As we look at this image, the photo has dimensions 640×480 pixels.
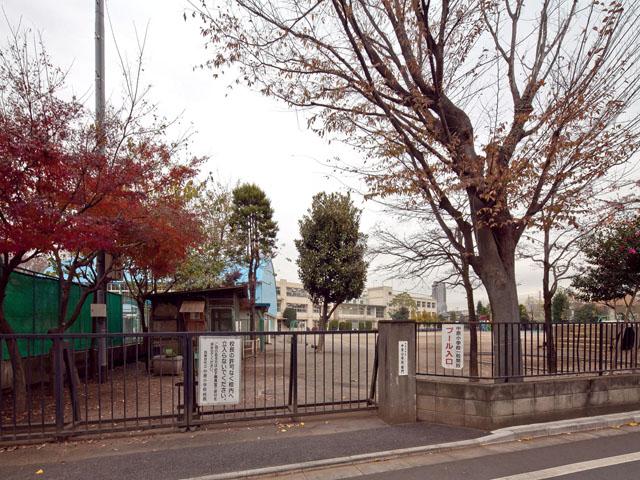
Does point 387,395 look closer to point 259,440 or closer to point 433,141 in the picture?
point 259,440

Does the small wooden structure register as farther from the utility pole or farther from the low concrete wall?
the low concrete wall

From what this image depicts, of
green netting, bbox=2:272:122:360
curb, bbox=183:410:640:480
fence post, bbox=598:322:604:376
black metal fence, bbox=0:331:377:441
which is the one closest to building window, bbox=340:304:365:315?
green netting, bbox=2:272:122:360

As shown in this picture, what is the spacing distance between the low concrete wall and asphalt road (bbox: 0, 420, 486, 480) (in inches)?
15.0

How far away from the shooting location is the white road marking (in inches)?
206

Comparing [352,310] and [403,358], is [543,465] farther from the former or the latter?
[352,310]

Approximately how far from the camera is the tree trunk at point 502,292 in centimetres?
779

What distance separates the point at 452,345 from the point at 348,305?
313 ft

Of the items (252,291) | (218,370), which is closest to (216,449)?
(218,370)

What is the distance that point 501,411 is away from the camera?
23.4 ft

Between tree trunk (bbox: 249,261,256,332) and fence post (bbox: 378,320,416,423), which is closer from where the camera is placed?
fence post (bbox: 378,320,416,423)

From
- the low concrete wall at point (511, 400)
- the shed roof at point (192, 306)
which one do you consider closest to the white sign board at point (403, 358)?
the low concrete wall at point (511, 400)

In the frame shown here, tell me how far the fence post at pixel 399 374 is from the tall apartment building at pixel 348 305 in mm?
79470

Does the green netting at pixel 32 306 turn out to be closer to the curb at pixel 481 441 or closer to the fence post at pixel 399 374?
the curb at pixel 481 441

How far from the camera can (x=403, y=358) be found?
24.5ft
